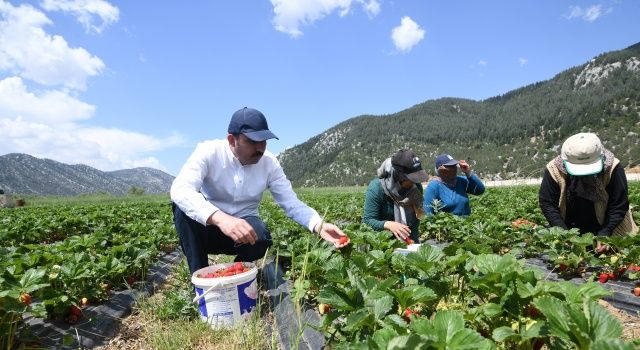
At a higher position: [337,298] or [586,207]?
[337,298]

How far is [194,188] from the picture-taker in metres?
3.07

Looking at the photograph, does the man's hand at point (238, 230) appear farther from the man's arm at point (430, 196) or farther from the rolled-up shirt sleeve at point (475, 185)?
the rolled-up shirt sleeve at point (475, 185)

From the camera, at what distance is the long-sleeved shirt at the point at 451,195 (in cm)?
610

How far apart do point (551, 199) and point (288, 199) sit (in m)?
2.80

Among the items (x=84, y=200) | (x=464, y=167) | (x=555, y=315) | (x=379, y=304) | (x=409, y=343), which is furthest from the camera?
(x=84, y=200)

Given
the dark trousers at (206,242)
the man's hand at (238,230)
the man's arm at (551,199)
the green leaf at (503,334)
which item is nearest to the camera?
the green leaf at (503,334)

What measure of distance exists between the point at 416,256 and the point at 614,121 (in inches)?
4170

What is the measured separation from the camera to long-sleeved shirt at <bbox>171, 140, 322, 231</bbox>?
3.09 meters

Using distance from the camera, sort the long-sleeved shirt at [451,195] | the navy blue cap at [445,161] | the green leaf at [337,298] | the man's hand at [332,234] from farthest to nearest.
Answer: the long-sleeved shirt at [451,195], the navy blue cap at [445,161], the man's hand at [332,234], the green leaf at [337,298]

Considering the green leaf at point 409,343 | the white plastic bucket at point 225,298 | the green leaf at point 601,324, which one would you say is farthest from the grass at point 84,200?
the green leaf at point 601,324

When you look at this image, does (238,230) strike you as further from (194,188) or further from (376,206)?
(376,206)

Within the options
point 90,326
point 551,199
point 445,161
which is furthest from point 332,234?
point 445,161

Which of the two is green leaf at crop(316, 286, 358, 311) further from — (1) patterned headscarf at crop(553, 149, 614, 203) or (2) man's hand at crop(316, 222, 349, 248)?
(1) patterned headscarf at crop(553, 149, 614, 203)

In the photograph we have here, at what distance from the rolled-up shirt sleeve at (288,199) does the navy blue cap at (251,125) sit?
2.08 ft
